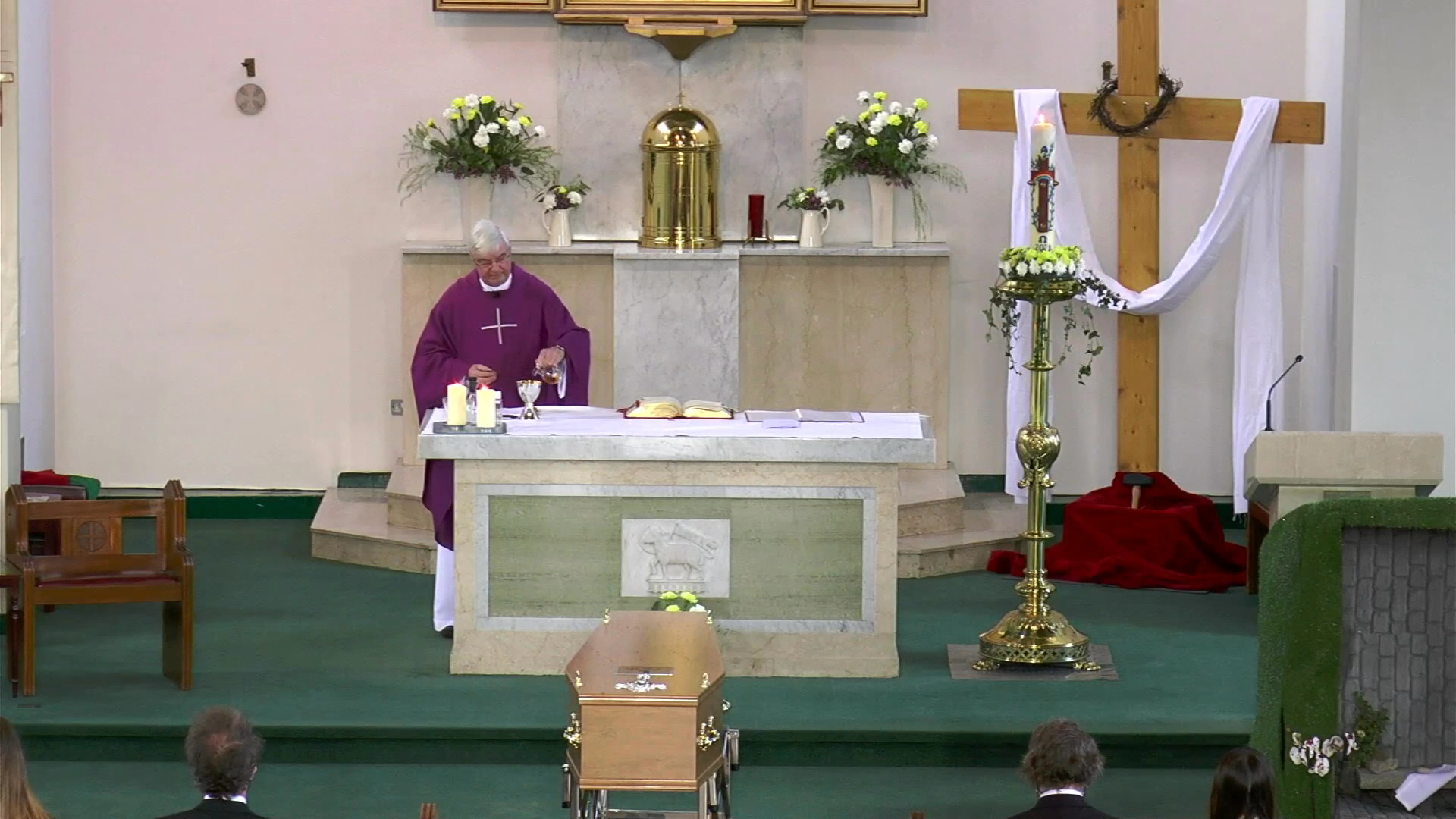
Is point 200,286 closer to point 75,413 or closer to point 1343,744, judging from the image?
point 75,413

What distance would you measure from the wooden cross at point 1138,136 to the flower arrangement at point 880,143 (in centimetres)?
34

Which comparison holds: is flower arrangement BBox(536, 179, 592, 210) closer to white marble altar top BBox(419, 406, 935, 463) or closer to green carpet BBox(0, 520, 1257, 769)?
green carpet BBox(0, 520, 1257, 769)

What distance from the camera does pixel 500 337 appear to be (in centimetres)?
918

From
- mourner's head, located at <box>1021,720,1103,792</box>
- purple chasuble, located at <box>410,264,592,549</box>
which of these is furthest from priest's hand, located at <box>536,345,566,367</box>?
mourner's head, located at <box>1021,720,1103,792</box>

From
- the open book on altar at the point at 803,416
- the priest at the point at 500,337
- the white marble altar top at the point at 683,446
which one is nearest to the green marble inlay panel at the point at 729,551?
the white marble altar top at the point at 683,446

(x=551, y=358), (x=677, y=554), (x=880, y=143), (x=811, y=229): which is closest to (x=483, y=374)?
(x=551, y=358)

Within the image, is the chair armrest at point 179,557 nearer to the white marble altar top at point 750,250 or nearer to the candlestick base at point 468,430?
the candlestick base at point 468,430

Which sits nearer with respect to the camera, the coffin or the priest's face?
the coffin

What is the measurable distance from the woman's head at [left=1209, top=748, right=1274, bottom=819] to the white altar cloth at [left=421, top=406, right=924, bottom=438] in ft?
11.1

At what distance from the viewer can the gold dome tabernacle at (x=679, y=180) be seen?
1111cm

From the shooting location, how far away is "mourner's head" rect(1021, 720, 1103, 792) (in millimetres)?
4824

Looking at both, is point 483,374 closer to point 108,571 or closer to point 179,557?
point 179,557

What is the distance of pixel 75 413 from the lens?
11.7m

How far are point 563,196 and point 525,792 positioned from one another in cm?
485
